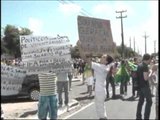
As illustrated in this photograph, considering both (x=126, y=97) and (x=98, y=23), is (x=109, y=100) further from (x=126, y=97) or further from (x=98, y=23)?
(x=98, y=23)

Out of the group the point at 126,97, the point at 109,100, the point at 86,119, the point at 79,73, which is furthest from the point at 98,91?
the point at 79,73

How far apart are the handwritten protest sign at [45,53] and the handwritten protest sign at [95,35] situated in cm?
56

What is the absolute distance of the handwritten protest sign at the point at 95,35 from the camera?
46.3 feet

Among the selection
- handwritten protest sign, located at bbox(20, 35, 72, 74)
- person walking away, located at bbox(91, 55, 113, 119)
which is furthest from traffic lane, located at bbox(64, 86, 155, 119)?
person walking away, located at bbox(91, 55, 113, 119)

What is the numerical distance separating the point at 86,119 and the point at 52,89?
2758mm

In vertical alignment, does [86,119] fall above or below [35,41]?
below

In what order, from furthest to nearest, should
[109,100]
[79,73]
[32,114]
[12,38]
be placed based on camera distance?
[12,38], [79,73], [109,100], [32,114]

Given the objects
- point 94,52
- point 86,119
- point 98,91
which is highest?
point 94,52

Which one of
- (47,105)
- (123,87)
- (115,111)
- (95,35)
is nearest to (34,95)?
(123,87)

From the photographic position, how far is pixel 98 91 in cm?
1147

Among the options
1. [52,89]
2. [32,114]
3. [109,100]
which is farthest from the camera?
[109,100]

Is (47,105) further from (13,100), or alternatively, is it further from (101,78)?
(13,100)

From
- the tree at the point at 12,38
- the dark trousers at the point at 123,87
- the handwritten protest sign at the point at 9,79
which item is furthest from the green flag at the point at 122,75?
the tree at the point at 12,38

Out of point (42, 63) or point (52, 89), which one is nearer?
point (52, 89)
